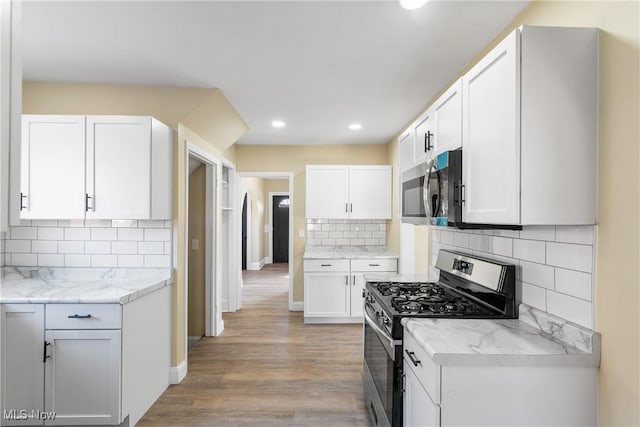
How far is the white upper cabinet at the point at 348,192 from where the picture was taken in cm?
466

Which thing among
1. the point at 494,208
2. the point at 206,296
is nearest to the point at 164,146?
the point at 206,296

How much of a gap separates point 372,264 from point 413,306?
8.14 feet

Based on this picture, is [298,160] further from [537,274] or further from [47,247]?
[537,274]

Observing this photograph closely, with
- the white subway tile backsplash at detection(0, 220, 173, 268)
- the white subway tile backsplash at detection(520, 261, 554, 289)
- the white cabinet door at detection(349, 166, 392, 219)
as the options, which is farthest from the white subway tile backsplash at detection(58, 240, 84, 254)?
the white subway tile backsplash at detection(520, 261, 554, 289)

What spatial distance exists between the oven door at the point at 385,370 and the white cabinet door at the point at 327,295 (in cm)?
200

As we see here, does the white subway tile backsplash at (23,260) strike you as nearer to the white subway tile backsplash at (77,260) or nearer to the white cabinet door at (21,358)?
the white subway tile backsplash at (77,260)

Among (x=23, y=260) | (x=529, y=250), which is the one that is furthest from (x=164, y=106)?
(x=529, y=250)

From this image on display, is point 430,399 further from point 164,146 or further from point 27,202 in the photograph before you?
point 27,202

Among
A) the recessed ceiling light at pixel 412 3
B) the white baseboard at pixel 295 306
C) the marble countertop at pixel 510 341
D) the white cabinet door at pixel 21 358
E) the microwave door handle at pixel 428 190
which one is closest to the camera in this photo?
the marble countertop at pixel 510 341

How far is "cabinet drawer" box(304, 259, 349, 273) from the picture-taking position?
14.3 feet

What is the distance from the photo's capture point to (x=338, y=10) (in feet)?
5.79

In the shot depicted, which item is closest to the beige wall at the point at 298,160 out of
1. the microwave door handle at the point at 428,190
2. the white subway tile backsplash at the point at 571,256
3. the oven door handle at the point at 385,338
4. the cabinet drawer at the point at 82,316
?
the oven door handle at the point at 385,338

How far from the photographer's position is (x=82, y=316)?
2125mm

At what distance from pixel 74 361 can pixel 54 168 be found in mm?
1350
